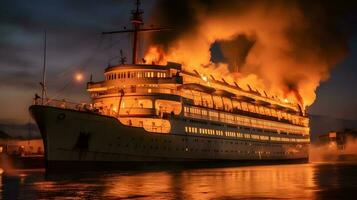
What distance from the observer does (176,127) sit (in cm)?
4978

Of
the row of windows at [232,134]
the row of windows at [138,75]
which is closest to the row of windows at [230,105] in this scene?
the row of windows at [232,134]

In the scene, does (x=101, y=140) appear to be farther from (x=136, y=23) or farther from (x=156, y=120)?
(x=136, y=23)

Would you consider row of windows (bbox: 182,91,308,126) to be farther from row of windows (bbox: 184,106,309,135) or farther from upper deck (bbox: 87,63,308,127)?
row of windows (bbox: 184,106,309,135)

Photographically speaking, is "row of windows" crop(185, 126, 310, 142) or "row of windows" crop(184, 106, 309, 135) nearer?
"row of windows" crop(185, 126, 310, 142)

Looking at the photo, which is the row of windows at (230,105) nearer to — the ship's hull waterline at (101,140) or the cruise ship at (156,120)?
the cruise ship at (156,120)

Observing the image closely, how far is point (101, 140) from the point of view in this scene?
41969 millimetres

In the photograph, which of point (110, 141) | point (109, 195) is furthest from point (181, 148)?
point (109, 195)

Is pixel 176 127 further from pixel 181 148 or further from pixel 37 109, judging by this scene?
pixel 37 109

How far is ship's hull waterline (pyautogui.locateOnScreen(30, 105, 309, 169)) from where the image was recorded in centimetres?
3994

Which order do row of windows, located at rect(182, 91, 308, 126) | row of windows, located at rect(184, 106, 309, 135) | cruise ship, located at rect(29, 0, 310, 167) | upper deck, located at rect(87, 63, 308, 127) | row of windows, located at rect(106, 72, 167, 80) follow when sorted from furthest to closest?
row of windows, located at rect(182, 91, 308, 126) → row of windows, located at rect(184, 106, 309, 135) → row of windows, located at rect(106, 72, 167, 80) → upper deck, located at rect(87, 63, 308, 127) → cruise ship, located at rect(29, 0, 310, 167)

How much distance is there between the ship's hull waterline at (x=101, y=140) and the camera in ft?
131

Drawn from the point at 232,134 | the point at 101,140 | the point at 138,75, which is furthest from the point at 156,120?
the point at 232,134

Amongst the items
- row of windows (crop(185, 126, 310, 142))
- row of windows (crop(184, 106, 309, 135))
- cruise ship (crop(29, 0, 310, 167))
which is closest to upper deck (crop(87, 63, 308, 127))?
cruise ship (crop(29, 0, 310, 167))

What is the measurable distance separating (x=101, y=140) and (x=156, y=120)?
822cm
